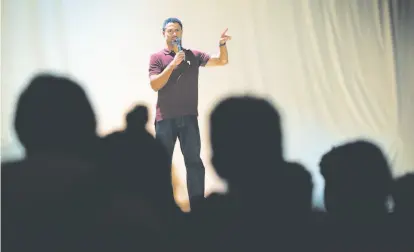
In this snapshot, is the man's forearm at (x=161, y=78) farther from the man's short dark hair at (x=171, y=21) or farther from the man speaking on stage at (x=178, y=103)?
the man's short dark hair at (x=171, y=21)

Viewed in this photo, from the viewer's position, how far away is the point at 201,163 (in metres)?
2.16

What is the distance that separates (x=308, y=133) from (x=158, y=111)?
0.96 meters

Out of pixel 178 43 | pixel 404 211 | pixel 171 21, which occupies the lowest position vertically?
pixel 404 211

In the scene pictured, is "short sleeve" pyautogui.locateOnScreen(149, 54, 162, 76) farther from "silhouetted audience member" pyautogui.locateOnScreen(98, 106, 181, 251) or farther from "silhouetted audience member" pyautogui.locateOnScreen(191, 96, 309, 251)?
"silhouetted audience member" pyautogui.locateOnScreen(191, 96, 309, 251)

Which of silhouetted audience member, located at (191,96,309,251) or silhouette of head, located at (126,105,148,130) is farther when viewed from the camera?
silhouette of head, located at (126,105,148,130)

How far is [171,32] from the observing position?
2164 millimetres

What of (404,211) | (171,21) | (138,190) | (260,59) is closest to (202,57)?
(171,21)

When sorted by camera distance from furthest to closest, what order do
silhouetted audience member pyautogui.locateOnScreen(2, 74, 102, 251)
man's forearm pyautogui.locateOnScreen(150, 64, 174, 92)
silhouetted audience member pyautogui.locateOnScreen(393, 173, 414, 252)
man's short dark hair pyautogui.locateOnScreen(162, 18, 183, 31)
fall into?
man's short dark hair pyautogui.locateOnScreen(162, 18, 183, 31)
man's forearm pyautogui.locateOnScreen(150, 64, 174, 92)
silhouetted audience member pyautogui.locateOnScreen(393, 173, 414, 252)
silhouetted audience member pyautogui.locateOnScreen(2, 74, 102, 251)

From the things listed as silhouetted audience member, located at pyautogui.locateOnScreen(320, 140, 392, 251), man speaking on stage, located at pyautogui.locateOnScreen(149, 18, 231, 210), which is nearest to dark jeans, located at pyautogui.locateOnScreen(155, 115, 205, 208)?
man speaking on stage, located at pyautogui.locateOnScreen(149, 18, 231, 210)

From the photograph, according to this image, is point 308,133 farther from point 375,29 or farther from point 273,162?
point 375,29

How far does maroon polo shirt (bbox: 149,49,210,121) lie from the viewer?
6.89 ft

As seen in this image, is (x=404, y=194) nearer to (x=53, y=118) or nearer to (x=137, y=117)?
(x=137, y=117)

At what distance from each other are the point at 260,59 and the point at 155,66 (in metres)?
0.67

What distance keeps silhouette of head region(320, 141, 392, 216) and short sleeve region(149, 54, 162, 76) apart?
1143 mm
